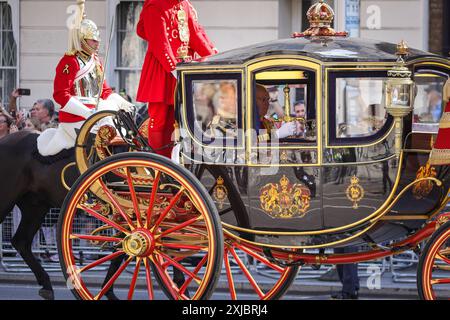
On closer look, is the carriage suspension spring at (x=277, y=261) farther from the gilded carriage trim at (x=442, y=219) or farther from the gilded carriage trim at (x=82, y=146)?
the gilded carriage trim at (x=82, y=146)

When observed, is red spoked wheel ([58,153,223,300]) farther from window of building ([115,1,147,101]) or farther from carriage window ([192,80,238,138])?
Result: window of building ([115,1,147,101])

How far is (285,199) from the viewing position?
690 cm

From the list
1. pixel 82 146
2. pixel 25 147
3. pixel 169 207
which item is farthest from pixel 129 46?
pixel 169 207

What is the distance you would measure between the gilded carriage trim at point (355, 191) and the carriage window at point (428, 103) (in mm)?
830

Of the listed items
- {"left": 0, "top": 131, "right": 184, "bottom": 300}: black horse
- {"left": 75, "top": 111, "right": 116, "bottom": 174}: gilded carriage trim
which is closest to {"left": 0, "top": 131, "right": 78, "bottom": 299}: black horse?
{"left": 0, "top": 131, "right": 184, "bottom": 300}: black horse

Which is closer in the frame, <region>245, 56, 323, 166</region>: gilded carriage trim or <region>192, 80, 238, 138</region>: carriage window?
<region>245, 56, 323, 166</region>: gilded carriage trim

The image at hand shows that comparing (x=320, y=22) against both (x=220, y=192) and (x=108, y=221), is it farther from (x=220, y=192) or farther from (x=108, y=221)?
(x=108, y=221)

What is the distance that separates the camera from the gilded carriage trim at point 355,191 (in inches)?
268

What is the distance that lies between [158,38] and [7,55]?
878 centimetres

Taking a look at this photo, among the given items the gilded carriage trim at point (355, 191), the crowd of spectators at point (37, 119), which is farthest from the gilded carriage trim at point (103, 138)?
the crowd of spectators at point (37, 119)

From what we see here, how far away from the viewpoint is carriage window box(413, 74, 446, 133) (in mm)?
7500

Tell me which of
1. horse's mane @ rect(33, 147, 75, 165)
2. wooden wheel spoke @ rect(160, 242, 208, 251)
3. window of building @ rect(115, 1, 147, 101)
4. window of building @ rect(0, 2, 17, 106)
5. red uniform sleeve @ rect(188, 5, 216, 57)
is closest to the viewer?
wooden wheel spoke @ rect(160, 242, 208, 251)

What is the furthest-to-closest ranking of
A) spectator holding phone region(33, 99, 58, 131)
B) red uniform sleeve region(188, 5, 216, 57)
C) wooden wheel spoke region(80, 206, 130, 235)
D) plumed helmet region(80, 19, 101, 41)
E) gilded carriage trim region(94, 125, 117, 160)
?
spectator holding phone region(33, 99, 58, 131)
plumed helmet region(80, 19, 101, 41)
red uniform sleeve region(188, 5, 216, 57)
gilded carriage trim region(94, 125, 117, 160)
wooden wheel spoke region(80, 206, 130, 235)

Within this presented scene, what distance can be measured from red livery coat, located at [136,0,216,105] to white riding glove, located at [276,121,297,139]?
0.89m
